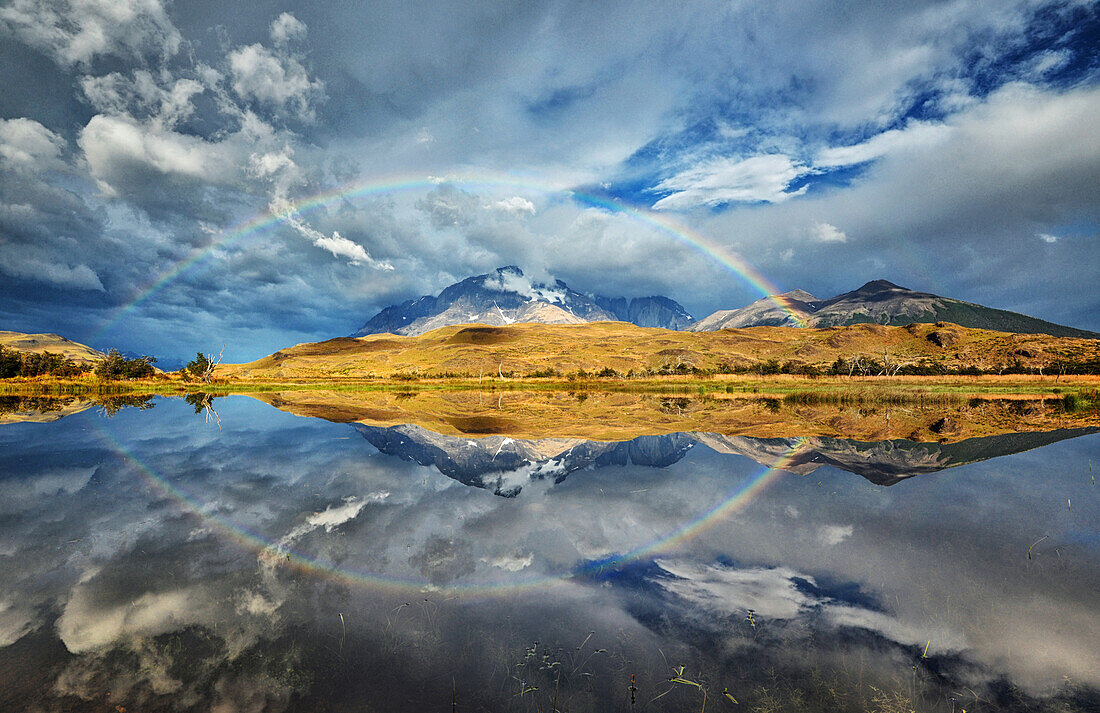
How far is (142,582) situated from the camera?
9.83 meters

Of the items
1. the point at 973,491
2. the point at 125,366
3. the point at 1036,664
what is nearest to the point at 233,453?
the point at 1036,664

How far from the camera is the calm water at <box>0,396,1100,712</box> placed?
6762mm

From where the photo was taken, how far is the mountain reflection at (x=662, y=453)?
21359 millimetres

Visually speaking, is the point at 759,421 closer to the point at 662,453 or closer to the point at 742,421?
the point at 742,421

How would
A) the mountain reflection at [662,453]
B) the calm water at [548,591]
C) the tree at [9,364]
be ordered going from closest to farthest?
the calm water at [548,591] → the mountain reflection at [662,453] → the tree at [9,364]

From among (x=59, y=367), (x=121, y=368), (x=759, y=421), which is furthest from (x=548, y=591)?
(x=59, y=367)

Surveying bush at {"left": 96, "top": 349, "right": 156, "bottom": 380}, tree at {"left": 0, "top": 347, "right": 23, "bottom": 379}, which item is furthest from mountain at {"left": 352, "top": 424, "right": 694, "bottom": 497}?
tree at {"left": 0, "top": 347, "right": 23, "bottom": 379}

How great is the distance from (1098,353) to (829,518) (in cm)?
23954

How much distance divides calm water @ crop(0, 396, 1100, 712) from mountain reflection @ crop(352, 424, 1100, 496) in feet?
3.64

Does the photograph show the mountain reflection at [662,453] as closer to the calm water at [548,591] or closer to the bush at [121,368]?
the calm water at [548,591]

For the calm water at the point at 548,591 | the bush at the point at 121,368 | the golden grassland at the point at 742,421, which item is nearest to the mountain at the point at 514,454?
Answer: the calm water at the point at 548,591

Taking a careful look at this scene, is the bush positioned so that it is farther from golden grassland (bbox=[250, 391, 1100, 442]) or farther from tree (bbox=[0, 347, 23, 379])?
golden grassland (bbox=[250, 391, 1100, 442])

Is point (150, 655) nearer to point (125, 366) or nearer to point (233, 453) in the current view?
point (233, 453)

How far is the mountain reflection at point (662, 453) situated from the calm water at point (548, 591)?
3.64ft
